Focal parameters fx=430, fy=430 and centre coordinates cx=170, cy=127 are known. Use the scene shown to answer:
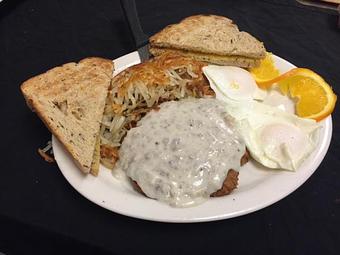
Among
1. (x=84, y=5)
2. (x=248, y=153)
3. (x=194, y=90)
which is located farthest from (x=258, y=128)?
(x=84, y=5)

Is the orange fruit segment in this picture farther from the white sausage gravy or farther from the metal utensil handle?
the metal utensil handle

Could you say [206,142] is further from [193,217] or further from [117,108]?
[117,108]

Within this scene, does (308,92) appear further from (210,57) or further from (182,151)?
(182,151)

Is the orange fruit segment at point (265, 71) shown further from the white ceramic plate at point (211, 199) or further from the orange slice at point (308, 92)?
the white ceramic plate at point (211, 199)

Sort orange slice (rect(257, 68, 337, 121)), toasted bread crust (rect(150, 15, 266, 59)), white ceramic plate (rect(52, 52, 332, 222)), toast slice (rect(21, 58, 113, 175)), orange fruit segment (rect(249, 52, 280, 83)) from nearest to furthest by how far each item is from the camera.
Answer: white ceramic plate (rect(52, 52, 332, 222)) < toast slice (rect(21, 58, 113, 175)) < orange slice (rect(257, 68, 337, 121)) < orange fruit segment (rect(249, 52, 280, 83)) < toasted bread crust (rect(150, 15, 266, 59))

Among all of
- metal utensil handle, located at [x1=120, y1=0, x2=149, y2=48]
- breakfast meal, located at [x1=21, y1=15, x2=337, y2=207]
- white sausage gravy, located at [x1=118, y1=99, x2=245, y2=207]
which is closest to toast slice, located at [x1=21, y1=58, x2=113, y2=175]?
breakfast meal, located at [x1=21, y1=15, x2=337, y2=207]

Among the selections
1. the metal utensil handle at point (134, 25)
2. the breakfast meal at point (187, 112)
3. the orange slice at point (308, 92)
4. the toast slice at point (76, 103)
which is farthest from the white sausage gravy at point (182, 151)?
the metal utensil handle at point (134, 25)
